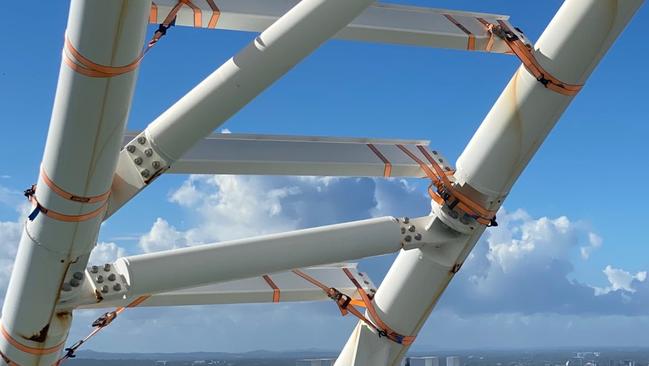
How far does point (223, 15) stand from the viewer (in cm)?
520

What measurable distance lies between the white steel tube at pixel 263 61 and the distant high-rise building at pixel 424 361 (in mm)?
4205

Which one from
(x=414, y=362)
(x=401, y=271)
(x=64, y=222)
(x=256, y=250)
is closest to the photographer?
(x=64, y=222)

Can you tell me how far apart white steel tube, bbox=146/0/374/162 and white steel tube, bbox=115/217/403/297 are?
931 mm

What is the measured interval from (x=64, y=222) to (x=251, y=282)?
2.21 meters

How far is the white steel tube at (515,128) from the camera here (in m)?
5.51

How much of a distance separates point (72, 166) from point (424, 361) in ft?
15.9

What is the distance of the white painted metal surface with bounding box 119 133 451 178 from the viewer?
5.83 metres

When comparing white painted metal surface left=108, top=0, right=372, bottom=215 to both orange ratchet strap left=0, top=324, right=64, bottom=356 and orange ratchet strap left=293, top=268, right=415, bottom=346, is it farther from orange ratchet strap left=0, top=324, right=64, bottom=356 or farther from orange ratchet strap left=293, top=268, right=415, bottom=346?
orange ratchet strap left=293, top=268, right=415, bottom=346

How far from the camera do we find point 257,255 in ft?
18.2

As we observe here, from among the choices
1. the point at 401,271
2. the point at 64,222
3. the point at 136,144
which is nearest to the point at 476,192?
the point at 401,271

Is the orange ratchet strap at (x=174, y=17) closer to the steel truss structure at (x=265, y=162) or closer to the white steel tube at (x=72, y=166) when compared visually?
the steel truss structure at (x=265, y=162)

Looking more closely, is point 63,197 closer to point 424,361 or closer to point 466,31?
point 466,31

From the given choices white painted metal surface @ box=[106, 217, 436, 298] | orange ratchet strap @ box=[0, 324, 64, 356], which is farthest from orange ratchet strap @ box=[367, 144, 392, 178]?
orange ratchet strap @ box=[0, 324, 64, 356]

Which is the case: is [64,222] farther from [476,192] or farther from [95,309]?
[476,192]
